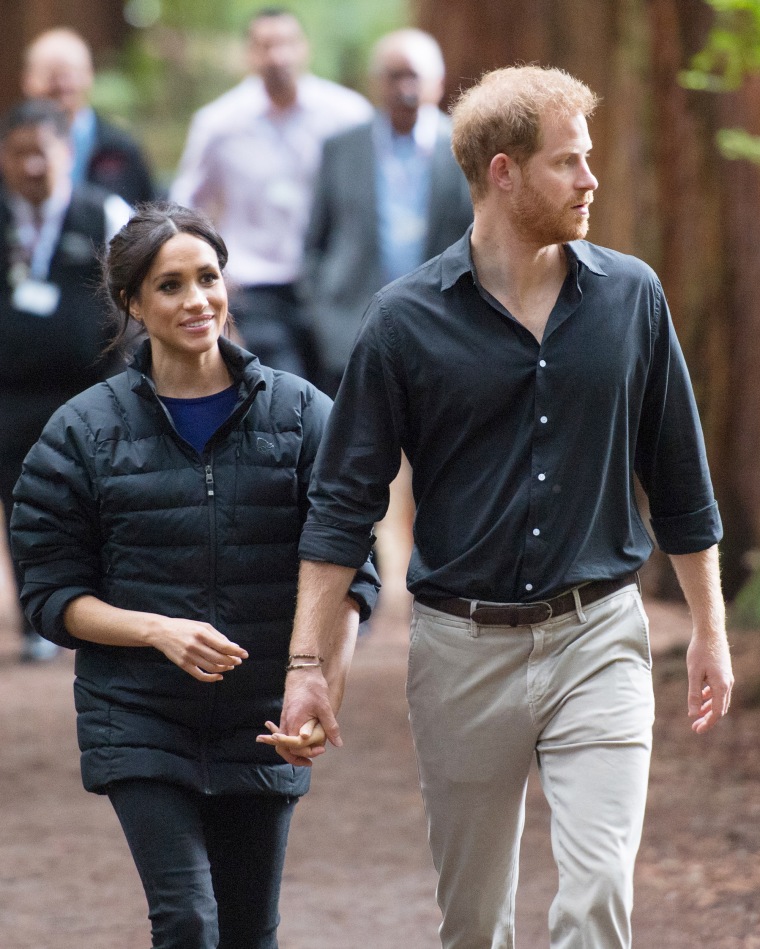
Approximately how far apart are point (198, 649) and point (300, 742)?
0.30 metres

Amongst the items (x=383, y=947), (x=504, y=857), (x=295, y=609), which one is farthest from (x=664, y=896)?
(x=295, y=609)

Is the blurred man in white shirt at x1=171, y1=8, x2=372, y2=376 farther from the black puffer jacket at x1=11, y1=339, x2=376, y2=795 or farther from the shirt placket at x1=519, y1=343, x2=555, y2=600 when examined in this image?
the shirt placket at x1=519, y1=343, x2=555, y2=600

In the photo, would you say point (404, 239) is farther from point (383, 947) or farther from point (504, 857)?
point (504, 857)

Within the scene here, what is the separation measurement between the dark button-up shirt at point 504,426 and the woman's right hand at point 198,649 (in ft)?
0.95

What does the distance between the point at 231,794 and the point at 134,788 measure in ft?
0.76

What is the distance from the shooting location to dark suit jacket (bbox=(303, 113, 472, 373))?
8789 mm

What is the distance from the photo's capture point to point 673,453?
156 inches

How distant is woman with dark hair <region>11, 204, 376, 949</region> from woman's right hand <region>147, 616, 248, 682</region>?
7 cm

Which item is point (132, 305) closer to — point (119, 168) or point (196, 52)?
point (119, 168)

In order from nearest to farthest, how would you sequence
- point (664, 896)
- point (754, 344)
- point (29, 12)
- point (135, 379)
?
point (135, 379), point (664, 896), point (754, 344), point (29, 12)

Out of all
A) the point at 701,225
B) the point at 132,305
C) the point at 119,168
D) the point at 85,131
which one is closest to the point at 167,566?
A: the point at 132,305

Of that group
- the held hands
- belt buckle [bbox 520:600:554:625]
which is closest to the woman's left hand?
the held hands

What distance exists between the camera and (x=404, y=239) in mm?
8922

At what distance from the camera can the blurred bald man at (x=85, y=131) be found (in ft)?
31.3
